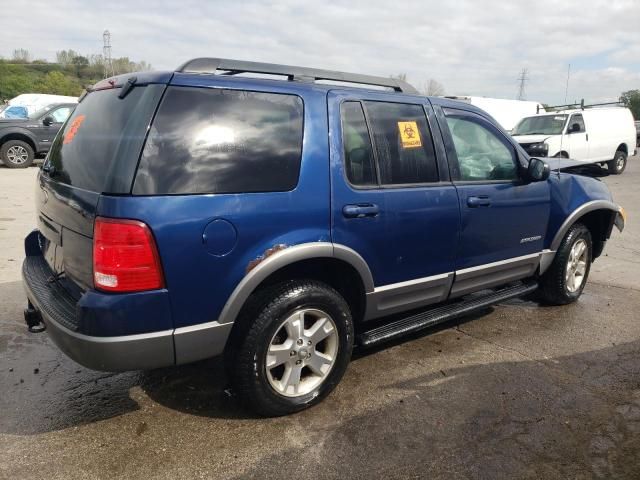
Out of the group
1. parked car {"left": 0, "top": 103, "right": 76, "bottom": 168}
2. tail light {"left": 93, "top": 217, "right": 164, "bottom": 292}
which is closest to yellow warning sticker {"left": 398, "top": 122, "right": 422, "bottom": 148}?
tail light {"left": 93, "top": 217, "right": 164, "bottom": 292}

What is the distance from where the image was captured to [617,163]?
16.6 meters

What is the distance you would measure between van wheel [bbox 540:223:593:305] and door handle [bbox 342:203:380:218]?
2340 mm

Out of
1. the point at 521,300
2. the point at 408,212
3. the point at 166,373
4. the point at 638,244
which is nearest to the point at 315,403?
the point at 166,373

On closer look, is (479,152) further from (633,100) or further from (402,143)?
(633,100)

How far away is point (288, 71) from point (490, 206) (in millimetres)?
1754

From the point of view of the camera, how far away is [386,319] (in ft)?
13.2

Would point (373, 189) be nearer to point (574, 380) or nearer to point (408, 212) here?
point (408, 212)

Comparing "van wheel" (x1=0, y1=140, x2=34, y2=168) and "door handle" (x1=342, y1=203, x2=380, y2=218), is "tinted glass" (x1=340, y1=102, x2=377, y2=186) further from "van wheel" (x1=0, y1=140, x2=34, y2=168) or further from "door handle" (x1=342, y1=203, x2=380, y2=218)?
"van wheel" (x1=0, y1=140, x2=34, y2=168)

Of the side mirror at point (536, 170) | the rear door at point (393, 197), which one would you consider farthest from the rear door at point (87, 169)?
the side mirror at point (536, 170)

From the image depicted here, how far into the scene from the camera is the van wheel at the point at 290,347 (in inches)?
105

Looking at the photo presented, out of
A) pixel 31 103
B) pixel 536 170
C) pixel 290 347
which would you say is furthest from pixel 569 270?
pixel 31 103

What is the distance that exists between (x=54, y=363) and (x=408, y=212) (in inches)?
101

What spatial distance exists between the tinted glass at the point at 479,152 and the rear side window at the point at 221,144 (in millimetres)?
1390

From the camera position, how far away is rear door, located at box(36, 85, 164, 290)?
237 cm
